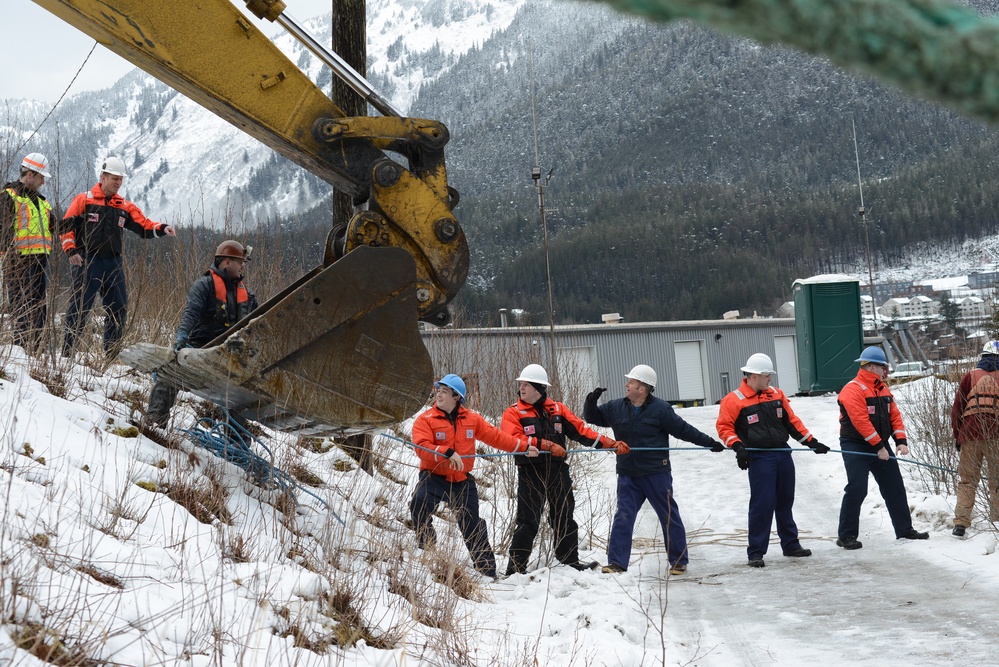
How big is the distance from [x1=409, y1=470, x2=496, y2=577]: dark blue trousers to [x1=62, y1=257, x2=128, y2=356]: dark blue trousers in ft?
10.5

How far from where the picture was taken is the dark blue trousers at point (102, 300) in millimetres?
8359

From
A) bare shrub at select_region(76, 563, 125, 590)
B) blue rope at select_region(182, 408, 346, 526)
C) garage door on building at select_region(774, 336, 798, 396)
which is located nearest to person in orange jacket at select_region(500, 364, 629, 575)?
blue rope at select_region(182, 408, 346, 526)

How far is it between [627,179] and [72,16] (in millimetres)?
189011

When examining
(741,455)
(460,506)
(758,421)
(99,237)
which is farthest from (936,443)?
(99,237)

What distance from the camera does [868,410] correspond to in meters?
9.48

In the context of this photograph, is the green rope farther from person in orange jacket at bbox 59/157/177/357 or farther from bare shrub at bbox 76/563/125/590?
person in orange jacket at bbox 59/157/177/357

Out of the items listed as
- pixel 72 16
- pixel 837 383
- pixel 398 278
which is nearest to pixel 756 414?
pixel 398 278

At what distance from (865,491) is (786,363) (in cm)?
3912

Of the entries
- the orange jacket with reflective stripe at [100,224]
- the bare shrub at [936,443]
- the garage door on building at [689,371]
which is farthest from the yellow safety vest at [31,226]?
the garage door on building at [689,371]

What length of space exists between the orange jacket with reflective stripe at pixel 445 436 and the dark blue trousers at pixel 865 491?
375 cm

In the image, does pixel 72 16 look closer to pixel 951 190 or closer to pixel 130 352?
pixel 130 352

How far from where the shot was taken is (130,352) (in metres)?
5.90

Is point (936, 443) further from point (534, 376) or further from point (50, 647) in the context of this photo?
point (50, 647)

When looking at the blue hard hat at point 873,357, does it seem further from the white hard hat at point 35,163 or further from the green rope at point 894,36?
the green rope at point 894,36
